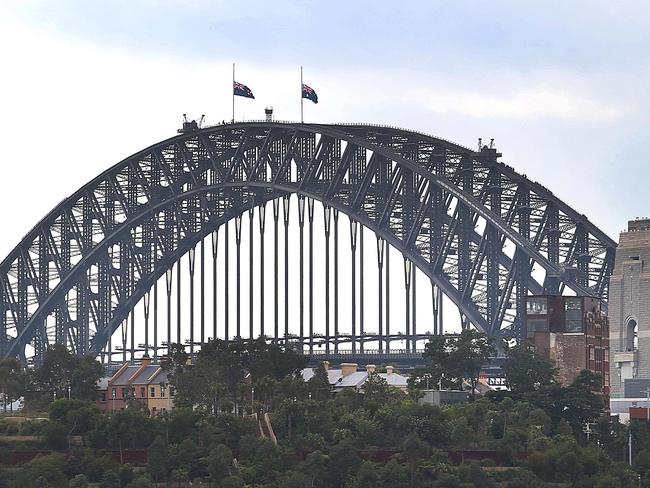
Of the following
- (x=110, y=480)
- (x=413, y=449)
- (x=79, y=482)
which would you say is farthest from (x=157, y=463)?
(x=413, y=449)

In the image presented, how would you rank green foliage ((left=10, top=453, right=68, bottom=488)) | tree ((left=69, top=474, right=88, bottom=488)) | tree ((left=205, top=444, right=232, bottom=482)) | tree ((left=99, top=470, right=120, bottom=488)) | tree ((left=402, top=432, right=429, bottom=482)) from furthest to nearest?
tree ((left=402, top=432, right=429, bottom=482)) < tree ((left=205, top=444, right=232, bottom=482)) < tree ((left=99, top=470, right=120, bottom=488)) < green foliage ((left=10, top=453, right=68, bottom=488)) < tree ((left=69, top=474, right=88, bottom=488))

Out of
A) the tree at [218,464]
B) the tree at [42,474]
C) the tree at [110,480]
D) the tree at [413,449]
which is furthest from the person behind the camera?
the tree at [413,449]

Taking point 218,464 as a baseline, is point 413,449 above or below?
above

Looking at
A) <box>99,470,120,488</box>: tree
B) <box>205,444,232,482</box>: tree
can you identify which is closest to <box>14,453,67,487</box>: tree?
<box>99,470,120,488</box>: tree

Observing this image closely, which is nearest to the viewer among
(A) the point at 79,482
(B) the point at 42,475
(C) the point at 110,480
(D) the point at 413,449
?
(A) the point at 79,482

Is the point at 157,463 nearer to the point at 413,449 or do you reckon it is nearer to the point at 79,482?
the point at 79,482

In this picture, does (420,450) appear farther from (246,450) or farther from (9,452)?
(9,452)

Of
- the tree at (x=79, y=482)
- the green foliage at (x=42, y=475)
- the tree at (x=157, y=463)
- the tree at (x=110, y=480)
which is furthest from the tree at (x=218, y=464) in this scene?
the green foliage at (x=42, y=475)

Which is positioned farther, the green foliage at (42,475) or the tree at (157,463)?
the tree at (157,463)

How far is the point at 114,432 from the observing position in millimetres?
197875

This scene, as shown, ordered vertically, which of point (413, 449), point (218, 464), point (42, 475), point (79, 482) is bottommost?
point (79, 482)

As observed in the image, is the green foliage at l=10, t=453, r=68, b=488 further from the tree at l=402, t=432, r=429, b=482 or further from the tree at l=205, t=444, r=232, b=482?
the tree at l=402, t=432, r=429, b=482

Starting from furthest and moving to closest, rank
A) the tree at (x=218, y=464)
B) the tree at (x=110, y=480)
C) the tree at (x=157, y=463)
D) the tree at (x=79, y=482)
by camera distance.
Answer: the tree at (x=157, y=463) → the tree at (x=218, y=464) → the tree at (x=110, y=480) → the tree at (x=79, y=482)

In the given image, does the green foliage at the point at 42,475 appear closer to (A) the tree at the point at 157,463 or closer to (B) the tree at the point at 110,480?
(B) the tree at the point at 110,480
